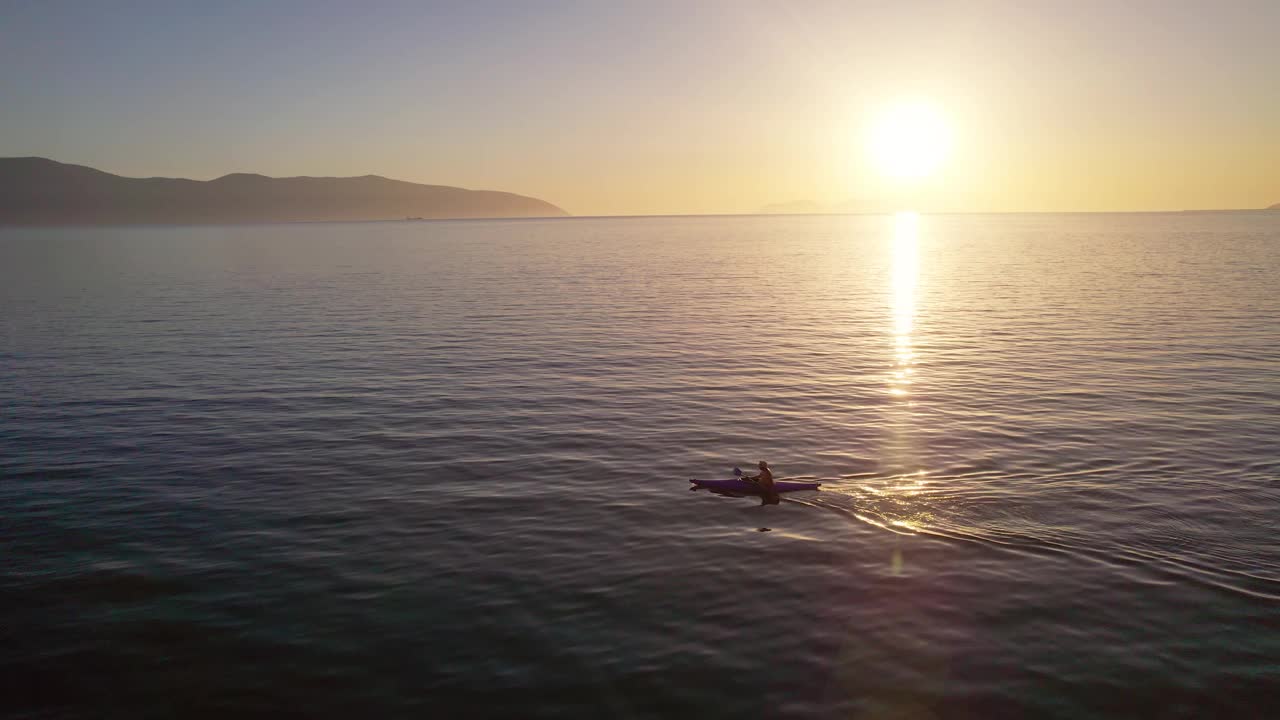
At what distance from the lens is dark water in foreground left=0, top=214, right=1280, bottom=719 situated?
603 inches

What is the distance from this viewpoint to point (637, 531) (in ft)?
73.2

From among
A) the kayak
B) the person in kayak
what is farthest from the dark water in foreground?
the person in kayak

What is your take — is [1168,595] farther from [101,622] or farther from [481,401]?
[481,401]

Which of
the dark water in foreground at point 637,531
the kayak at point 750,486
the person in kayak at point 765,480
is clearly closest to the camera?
the dark water in foreground at point 637,531

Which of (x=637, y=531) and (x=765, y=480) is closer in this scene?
(x=637, y=531)

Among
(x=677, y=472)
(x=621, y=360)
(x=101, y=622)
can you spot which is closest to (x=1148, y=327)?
(x=621, y=360)

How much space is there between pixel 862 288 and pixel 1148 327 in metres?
41.0

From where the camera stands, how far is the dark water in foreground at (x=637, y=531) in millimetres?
15305

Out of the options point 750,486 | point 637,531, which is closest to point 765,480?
point 750,486

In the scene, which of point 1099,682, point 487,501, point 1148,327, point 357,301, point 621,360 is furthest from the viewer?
point 357,301

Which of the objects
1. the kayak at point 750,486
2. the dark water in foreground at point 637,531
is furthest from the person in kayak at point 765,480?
the dark water in foreground at point 637,531

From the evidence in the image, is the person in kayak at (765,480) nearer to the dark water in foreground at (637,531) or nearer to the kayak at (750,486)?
the kayak at (750,486)

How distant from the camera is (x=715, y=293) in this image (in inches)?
3543

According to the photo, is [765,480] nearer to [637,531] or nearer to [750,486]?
[750,486]
